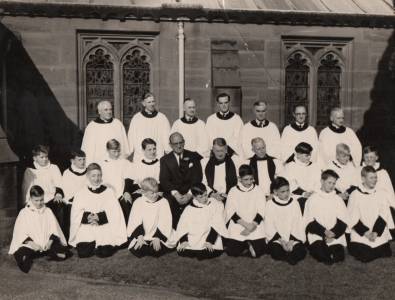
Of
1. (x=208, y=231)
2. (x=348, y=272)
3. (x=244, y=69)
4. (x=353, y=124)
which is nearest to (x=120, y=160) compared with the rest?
(x=208, y=231)

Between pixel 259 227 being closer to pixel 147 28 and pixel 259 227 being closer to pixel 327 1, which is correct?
pixel 147 28

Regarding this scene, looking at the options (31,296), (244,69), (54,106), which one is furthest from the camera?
(244,69)

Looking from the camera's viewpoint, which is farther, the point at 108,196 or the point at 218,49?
the point at 218,49

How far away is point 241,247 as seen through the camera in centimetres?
809

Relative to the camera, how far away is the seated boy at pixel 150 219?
8.16 meters

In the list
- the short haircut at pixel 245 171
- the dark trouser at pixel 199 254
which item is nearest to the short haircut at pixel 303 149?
the short haircut at pixel 245 171

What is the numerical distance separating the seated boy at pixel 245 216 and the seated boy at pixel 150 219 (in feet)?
2.85

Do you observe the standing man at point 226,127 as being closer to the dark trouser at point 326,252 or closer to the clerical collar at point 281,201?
the clerical collar at point 281,201

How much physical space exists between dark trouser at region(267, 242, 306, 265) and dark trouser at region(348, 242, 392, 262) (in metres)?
0.72

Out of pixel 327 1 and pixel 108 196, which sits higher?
pixel 327 1

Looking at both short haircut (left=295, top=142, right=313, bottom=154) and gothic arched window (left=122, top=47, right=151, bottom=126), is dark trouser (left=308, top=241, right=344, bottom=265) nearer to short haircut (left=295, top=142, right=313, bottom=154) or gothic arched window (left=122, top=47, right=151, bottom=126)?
short haircut (left=295, top=142, right=313, bottom=154)

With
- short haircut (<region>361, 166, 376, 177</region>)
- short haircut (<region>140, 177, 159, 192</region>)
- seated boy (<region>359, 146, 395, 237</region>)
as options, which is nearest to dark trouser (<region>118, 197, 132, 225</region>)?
short haircut (<region>140, 177, 159, 192</region>)

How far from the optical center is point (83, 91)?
12.4 metres

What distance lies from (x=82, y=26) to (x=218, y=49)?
2.89 metres
